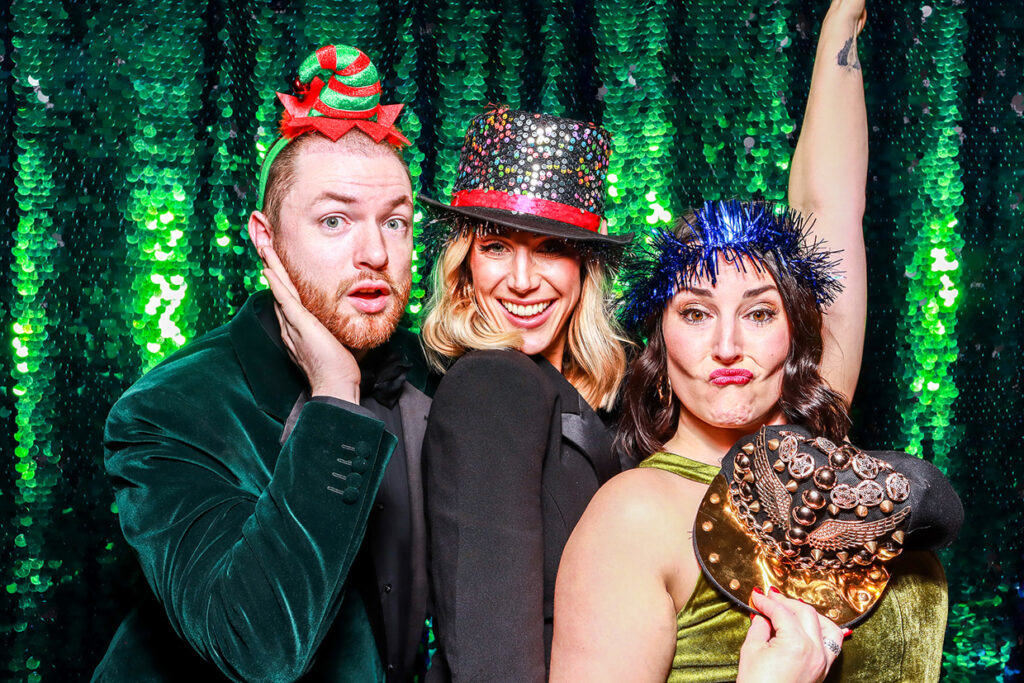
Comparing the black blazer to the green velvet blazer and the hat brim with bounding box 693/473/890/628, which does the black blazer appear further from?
the hat brim with bounding box 693/473/890/628

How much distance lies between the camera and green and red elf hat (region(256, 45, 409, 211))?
2223 mm

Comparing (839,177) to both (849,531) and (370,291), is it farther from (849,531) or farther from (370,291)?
(370,291)

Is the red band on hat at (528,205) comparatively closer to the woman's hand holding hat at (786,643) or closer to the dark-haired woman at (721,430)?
the dark-haired woman at (721,430)

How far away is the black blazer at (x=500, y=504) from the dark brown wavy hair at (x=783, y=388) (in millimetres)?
116

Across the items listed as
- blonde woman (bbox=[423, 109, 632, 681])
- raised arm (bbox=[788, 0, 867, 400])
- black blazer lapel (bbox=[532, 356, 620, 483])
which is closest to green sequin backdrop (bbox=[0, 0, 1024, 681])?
raised arm (bbox=[788, 0, 867, 400])

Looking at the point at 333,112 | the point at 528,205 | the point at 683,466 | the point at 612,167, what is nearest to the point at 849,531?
the point at 683,466

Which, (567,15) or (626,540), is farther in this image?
(567,15)

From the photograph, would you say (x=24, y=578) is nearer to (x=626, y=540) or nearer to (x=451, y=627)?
(x=451, y=627)

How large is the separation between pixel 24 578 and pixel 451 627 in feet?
5.38

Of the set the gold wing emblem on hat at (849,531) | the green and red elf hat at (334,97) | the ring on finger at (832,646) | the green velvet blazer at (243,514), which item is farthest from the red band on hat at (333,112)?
the ring on finger at (832,646)

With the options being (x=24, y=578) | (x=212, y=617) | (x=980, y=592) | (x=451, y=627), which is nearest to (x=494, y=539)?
(x=451, y=627)

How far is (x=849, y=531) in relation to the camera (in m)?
1.64

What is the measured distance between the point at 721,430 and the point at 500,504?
509 millimetres

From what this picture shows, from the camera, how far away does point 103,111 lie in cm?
279
